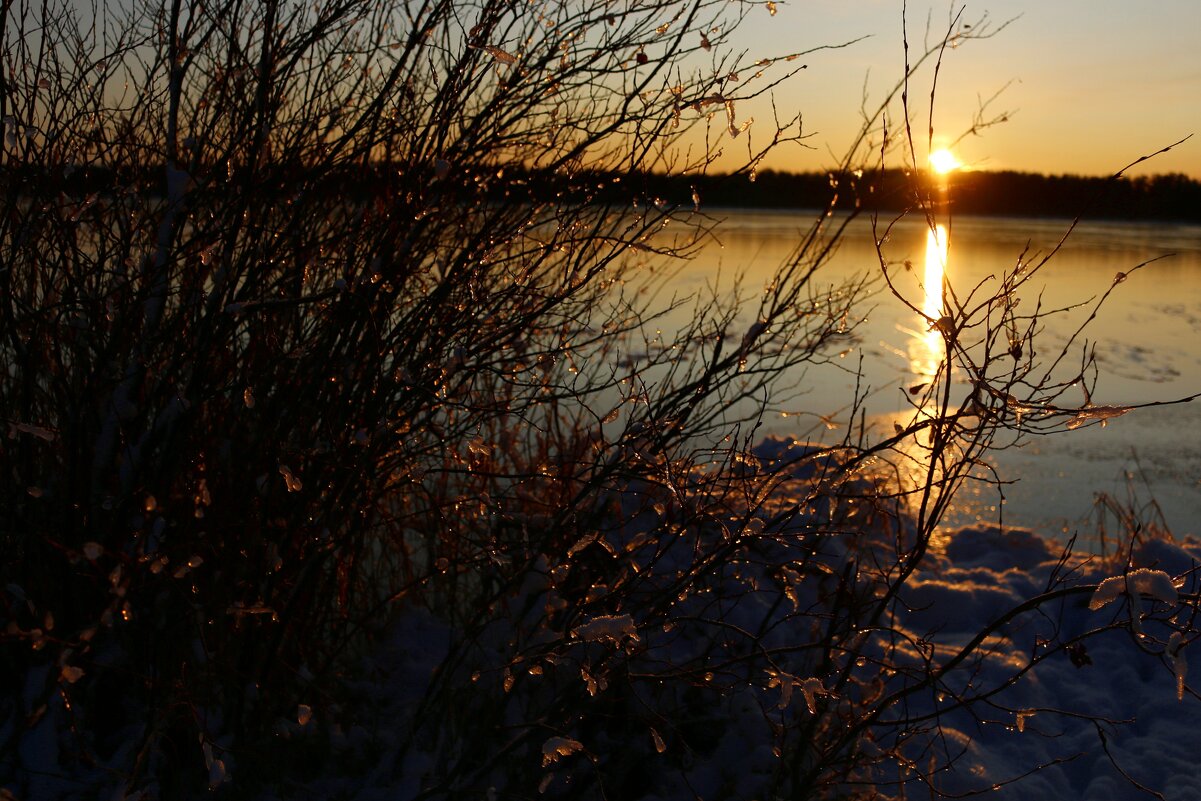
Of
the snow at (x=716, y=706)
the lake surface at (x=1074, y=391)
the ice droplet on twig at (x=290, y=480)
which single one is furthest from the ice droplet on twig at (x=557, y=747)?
the lake surface at (x=1074, y=391)

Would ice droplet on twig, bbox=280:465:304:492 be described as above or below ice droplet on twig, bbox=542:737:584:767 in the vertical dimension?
above

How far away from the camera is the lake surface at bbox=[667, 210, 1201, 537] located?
685cm

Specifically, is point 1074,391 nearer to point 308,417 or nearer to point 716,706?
point 716,706

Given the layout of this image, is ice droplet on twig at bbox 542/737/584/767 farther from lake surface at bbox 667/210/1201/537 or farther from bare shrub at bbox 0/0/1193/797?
lake surface at bbox 667/210/1201/537

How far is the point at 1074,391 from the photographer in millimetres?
10258

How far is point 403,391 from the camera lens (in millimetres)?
3148

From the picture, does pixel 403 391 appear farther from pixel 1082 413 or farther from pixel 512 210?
pixel 1082 413

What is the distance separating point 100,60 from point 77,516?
1408 mm

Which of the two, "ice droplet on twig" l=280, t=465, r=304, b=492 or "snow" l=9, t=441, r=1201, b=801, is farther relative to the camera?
"snow" l=9, t=441, r=1201, b=801

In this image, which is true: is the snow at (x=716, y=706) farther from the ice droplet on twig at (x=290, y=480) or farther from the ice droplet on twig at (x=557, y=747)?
the ice droplet on twig at (x=290, y=480)

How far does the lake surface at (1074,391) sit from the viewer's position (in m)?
6.85

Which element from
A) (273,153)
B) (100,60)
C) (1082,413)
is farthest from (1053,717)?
(100,60)

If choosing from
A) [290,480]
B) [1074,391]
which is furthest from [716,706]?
[1074,391]

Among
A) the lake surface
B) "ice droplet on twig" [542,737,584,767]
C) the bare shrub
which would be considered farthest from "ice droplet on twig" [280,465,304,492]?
the lake surface
